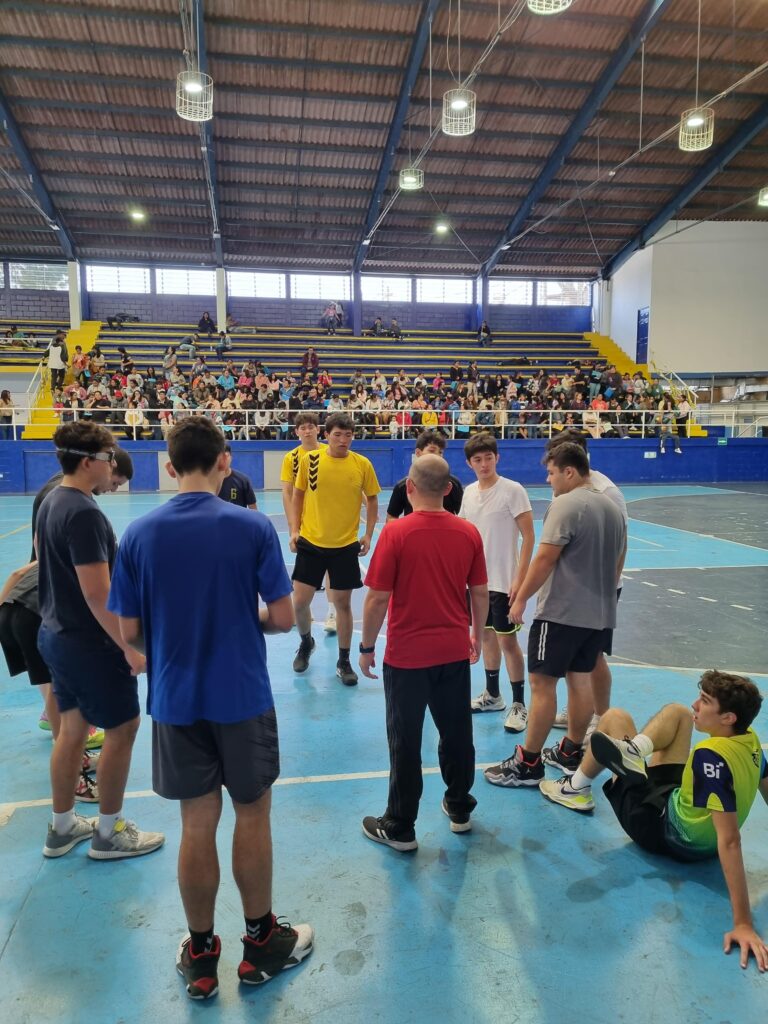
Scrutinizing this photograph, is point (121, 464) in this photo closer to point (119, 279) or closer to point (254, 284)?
point (254, 284)

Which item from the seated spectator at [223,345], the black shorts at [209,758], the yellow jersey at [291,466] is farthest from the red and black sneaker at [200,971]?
the seated spectator at [223,345]

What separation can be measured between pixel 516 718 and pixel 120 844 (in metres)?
2.43

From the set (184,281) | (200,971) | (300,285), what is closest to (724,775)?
(200,971)

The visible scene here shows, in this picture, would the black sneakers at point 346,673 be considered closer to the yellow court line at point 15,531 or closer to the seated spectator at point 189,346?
the yellow court line at point 15,531

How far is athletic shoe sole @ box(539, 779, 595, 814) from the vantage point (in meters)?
3.34

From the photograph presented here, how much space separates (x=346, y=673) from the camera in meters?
5.05

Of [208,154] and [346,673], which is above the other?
[208,154]

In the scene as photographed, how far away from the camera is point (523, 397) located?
71.4 ft

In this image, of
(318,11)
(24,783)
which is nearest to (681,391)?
(318,11)

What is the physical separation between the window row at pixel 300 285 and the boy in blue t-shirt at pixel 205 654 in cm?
2747

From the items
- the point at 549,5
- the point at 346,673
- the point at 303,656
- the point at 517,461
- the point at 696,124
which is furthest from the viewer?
the point at 517,461

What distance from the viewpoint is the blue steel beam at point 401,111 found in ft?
53.6

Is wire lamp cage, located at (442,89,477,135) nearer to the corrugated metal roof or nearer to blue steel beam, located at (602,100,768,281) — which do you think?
the corrugated metal roof

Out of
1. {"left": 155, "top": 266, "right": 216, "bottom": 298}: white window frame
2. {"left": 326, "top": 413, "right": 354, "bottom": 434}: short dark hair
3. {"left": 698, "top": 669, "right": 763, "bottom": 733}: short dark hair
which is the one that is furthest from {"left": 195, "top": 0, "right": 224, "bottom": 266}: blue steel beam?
{"left": 698, "top": 669, "right": 763, "bottom": 733}: short dark hair
